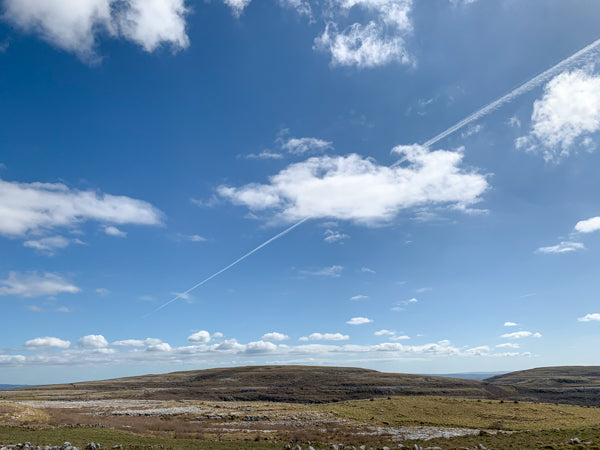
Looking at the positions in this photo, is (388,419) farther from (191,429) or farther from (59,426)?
(59,426)

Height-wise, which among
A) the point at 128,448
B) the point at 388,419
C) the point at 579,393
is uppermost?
the point at 128,448

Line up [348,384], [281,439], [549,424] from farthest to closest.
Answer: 1. [348,384]
2. [549,424]
3. [281,439]

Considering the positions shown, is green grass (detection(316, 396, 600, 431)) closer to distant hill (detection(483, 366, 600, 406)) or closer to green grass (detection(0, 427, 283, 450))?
green grass (detection(0, 427, 283, 450))

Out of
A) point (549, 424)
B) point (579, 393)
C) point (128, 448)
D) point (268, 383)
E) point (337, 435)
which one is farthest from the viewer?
point (268, 383)

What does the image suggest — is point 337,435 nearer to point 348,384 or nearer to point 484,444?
point 484,444

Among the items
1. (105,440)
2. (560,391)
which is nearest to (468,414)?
(105,440)

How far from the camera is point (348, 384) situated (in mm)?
157625

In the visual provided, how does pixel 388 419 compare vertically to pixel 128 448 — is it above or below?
below

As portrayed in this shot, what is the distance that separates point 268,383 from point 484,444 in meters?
151

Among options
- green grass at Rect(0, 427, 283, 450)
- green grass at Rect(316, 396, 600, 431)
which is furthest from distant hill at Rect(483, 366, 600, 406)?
green grass at Rect(0, 427, 283, 450)

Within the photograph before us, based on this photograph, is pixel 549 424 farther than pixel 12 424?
Yes

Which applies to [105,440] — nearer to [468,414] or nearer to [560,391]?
[468,414]

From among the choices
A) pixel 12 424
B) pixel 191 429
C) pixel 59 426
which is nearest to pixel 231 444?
pixel 191 429

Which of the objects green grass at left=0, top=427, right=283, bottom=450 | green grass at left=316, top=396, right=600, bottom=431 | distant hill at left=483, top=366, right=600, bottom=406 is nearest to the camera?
green grass at left=0, top=427, right=283, bottom=450
